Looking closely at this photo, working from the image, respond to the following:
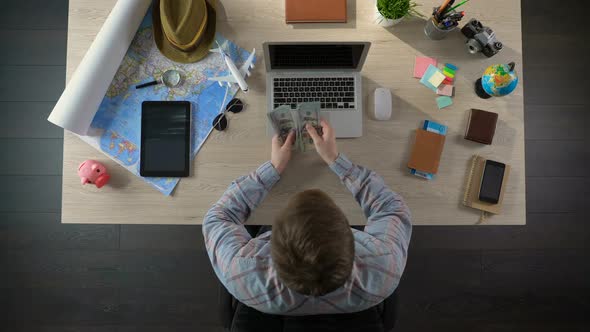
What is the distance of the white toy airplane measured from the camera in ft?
3.84

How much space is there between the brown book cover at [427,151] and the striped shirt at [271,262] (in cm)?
15

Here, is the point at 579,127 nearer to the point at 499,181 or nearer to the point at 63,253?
the point at 499,181

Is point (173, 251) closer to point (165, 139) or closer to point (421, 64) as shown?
point (165, 139)

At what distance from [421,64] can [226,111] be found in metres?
0.68

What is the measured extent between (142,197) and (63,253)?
958mm

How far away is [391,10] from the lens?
1.17 m

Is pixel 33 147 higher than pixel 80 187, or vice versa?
pixel 80 187

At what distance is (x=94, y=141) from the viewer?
1203 millimetres

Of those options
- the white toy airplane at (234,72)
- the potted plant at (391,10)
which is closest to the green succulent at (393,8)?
the potted plant at (391,10)

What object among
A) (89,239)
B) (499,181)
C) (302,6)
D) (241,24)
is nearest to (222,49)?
(241,24)

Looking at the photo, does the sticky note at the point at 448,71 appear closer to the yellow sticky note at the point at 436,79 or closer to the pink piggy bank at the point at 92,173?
the yellow sticky note at the point at 436,79

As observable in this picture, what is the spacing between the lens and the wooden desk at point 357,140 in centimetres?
120

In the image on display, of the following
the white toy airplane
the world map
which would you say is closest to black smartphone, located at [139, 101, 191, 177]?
the world map

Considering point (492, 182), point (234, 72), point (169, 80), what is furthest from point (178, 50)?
point (492, 182)
